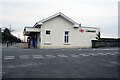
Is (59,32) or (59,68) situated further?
(59,32)

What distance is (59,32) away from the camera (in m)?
34.7

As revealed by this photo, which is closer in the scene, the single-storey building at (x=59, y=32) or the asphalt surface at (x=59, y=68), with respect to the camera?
the asphalt surface at (x=59, y=68)

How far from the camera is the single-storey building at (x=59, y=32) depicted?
1332 inches

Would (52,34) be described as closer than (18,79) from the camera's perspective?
No

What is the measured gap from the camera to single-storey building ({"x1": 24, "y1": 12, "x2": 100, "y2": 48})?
33844mm

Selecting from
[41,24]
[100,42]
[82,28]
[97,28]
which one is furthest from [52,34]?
[100,42]

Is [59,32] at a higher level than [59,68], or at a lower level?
higher

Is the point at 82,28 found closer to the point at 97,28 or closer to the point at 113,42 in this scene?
the point at 97,28

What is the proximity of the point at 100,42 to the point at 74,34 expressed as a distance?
7762 mm

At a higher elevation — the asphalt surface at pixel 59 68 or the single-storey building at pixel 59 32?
the single-storey building at pixel 59 32

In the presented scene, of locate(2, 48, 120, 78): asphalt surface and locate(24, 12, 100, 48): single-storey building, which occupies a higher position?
locate(24, 12, 100, 48): single-storey building

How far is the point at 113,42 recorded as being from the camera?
44656 millimetres

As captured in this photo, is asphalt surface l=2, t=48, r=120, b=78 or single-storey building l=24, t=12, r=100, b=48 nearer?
asphalt surface l=2, t=48, r=120, b=78

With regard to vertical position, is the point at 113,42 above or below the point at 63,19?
below
